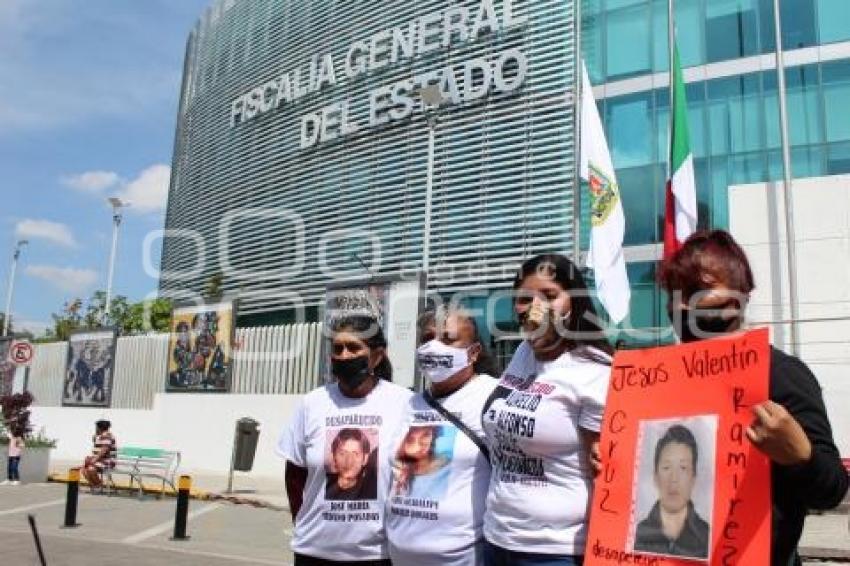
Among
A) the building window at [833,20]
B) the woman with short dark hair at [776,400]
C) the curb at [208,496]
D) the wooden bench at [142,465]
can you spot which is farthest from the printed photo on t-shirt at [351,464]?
the building window at [833,20]

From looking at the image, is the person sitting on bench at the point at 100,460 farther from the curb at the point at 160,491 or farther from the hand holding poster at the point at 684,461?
the hand holding poster at the point at 684,461

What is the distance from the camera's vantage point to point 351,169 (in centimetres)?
3462

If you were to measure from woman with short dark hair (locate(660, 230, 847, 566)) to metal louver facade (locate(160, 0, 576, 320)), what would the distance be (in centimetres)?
2262

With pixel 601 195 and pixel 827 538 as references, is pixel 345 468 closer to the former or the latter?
pixel 827 538

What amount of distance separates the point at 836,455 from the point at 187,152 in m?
51.0

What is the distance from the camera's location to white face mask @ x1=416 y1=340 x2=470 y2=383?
3527 millimetres

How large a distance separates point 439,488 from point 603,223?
13.0 metres

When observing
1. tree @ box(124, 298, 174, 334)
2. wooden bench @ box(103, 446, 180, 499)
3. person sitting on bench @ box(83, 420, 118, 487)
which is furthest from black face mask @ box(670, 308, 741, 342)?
tree @ box(124, 298, 174, 334)

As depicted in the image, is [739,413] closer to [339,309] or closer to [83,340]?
[339,309]

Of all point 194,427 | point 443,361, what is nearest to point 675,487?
point 443,361

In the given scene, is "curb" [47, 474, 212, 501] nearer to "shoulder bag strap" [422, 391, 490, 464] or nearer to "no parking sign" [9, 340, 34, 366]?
"no parking sign" [9, 340, 34, 366]

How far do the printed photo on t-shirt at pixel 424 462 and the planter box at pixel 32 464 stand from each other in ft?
53.2

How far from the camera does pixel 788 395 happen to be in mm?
2049

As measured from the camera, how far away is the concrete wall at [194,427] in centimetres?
1903
